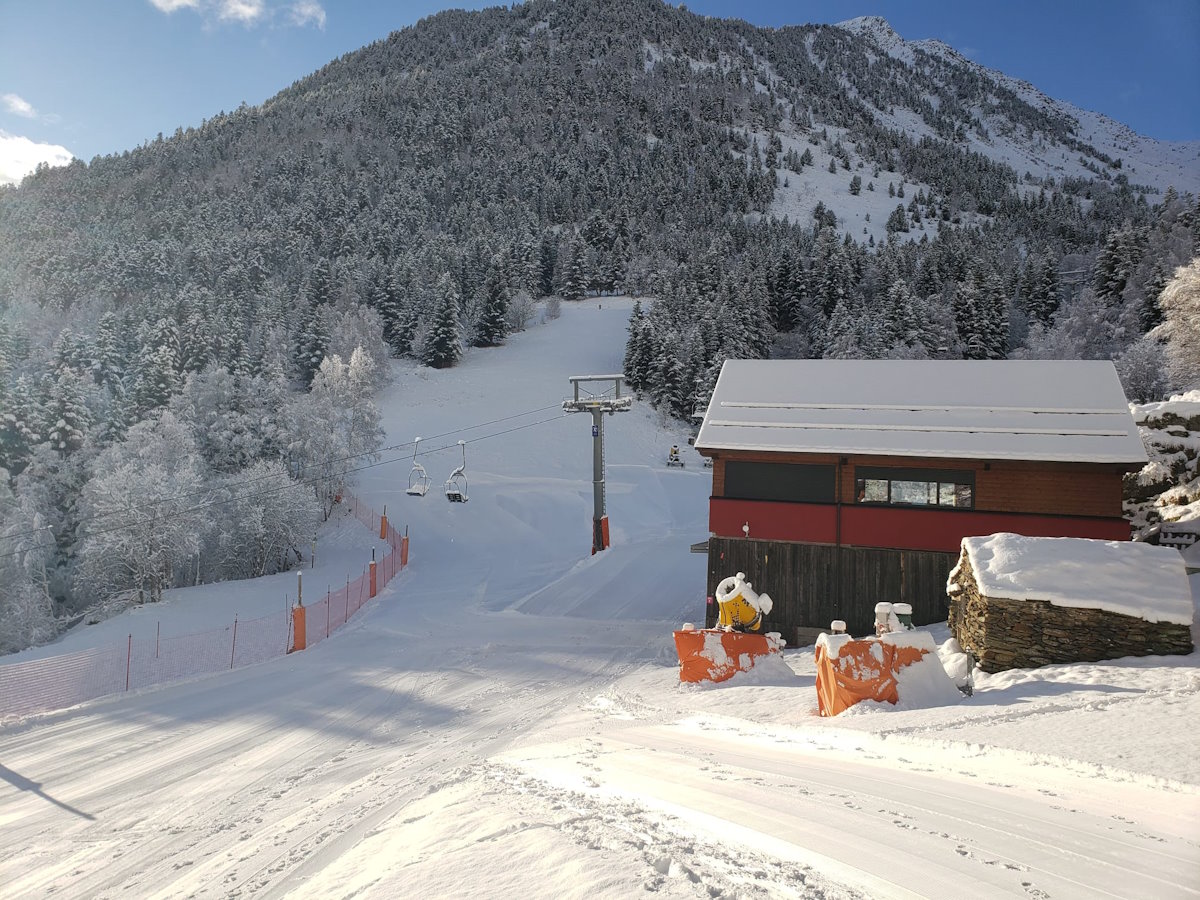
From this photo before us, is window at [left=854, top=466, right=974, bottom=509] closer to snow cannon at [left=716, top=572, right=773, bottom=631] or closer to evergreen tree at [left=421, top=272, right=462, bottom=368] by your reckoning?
snow cannon at [left=716, top=572, right=773, bottom=631]

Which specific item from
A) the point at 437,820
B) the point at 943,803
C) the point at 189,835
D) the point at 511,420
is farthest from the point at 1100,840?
the point at 511,420

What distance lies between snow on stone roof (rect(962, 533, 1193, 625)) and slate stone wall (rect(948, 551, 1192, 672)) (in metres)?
0.15

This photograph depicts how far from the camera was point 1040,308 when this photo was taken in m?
69.3

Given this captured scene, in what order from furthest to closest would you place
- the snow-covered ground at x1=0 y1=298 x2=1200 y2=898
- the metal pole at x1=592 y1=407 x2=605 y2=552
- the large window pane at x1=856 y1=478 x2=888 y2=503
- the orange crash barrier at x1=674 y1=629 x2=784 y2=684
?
the metal pole at x1=592 y1=407 x2=605 y2=552, the large window pane at x1=856 y1=478 x2=888 y2=503, the orange crash barrier at x1=674 y1=629 x2=784 y2=684, the snow-covered ground at x1=0 y1=298 x2=1200 y2=898

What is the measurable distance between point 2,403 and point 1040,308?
289 feet

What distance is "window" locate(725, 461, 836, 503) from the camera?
18.1 meters

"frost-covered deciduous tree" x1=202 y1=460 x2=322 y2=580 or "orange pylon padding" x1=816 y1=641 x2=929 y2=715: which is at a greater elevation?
"orange pylon padding" x1=816 y1=641 x2=929 y2=715

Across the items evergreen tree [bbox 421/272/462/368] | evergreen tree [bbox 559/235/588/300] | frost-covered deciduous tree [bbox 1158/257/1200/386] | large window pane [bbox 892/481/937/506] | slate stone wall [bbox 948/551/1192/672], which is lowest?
slate stone wall [bbox 948/551/1192/672]

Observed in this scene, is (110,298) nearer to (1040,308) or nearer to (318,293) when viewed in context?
(318,293)

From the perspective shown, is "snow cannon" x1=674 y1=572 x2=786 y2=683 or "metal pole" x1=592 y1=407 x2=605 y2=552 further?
"metal pole" x1=592 y1=407 x2=605 y2=552

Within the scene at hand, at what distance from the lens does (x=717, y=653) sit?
42.0ft

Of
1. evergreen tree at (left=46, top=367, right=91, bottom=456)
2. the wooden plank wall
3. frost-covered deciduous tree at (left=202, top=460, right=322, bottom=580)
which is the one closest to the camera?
the wooden plank wall

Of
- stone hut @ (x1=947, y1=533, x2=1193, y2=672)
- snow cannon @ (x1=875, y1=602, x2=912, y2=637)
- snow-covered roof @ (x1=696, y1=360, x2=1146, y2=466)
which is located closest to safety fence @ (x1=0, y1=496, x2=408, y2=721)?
snow-covered roof @ (x1=696, y1=360, x2=1146, y2=466)

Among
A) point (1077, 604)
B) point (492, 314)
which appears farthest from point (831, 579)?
point (492, 314)
